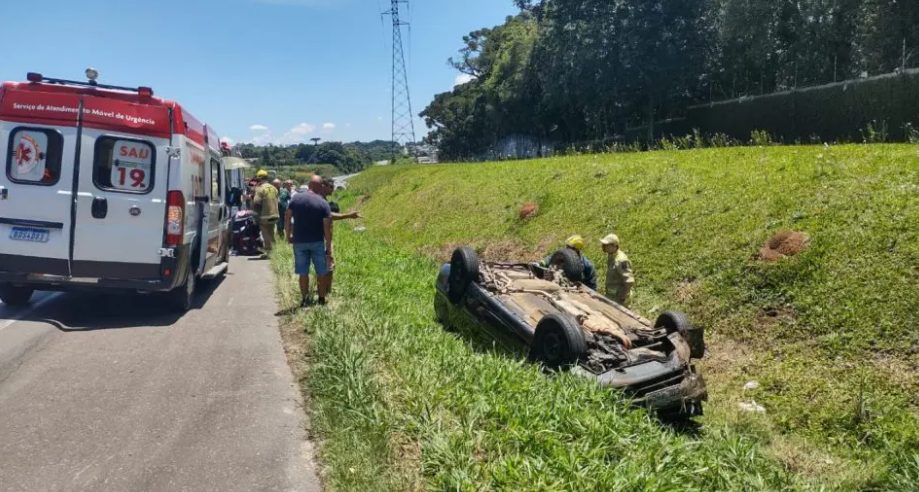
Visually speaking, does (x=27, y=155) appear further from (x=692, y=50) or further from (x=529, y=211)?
(x=692, y=50)

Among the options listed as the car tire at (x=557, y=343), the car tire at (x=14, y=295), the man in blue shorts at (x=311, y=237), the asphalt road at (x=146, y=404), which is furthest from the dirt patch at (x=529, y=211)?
the car tire at (x=14, y=295)

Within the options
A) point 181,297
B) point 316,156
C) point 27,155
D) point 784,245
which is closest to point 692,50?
point 784,245

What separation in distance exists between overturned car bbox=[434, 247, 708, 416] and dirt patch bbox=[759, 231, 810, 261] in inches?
102

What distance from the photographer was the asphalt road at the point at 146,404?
3.89 meters

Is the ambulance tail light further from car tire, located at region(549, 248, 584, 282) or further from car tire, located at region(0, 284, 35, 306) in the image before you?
car tire, located at region(549, 248, 584, 282)

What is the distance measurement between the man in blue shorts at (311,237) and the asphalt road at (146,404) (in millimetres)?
799

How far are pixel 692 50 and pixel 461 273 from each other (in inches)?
1178

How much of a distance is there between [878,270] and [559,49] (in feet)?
104

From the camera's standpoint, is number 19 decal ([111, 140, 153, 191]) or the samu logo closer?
the samu logo

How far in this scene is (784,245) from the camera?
28.8 ft

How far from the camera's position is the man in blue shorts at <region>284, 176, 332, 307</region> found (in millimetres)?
8508

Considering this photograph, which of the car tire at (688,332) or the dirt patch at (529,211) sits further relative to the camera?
the dirt patch at (529,211)

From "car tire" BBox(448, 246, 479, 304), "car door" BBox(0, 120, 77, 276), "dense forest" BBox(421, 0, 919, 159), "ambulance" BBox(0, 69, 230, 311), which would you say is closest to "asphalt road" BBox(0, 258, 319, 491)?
"ambulance" BBox(0, 69, 230, 311)

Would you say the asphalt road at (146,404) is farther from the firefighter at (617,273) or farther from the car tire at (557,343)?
the firefighter at (617,273)
